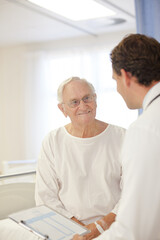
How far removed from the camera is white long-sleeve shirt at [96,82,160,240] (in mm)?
1045

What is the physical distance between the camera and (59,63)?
5812 millimetres

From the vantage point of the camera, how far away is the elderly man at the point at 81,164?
1892 mm

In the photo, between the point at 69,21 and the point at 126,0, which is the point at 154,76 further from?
the point at 69,21

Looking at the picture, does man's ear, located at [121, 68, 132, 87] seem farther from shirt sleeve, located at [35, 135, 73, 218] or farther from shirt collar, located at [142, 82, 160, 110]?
shirt sleeve, located at [35, 135, 73, 218]

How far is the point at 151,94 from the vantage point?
1168mm

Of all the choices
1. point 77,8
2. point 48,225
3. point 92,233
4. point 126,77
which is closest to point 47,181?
point 92,233

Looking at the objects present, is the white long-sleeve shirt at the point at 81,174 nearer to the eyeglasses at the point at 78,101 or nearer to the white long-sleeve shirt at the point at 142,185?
the eyeglasses at the point at 78,101

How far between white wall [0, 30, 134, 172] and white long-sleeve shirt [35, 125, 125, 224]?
148 inches

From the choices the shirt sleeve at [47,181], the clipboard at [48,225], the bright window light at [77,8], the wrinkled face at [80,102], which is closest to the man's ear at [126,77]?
the clipboard at [48,225]

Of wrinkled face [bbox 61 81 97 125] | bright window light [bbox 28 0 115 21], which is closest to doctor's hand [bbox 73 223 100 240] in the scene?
wrinkled face [bbox 61 81 97 125]

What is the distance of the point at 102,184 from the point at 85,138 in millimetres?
282

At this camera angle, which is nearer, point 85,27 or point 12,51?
point 85,27

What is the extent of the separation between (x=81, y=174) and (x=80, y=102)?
16.2 inches

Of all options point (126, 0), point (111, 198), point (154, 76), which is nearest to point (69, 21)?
point (126, 0)
